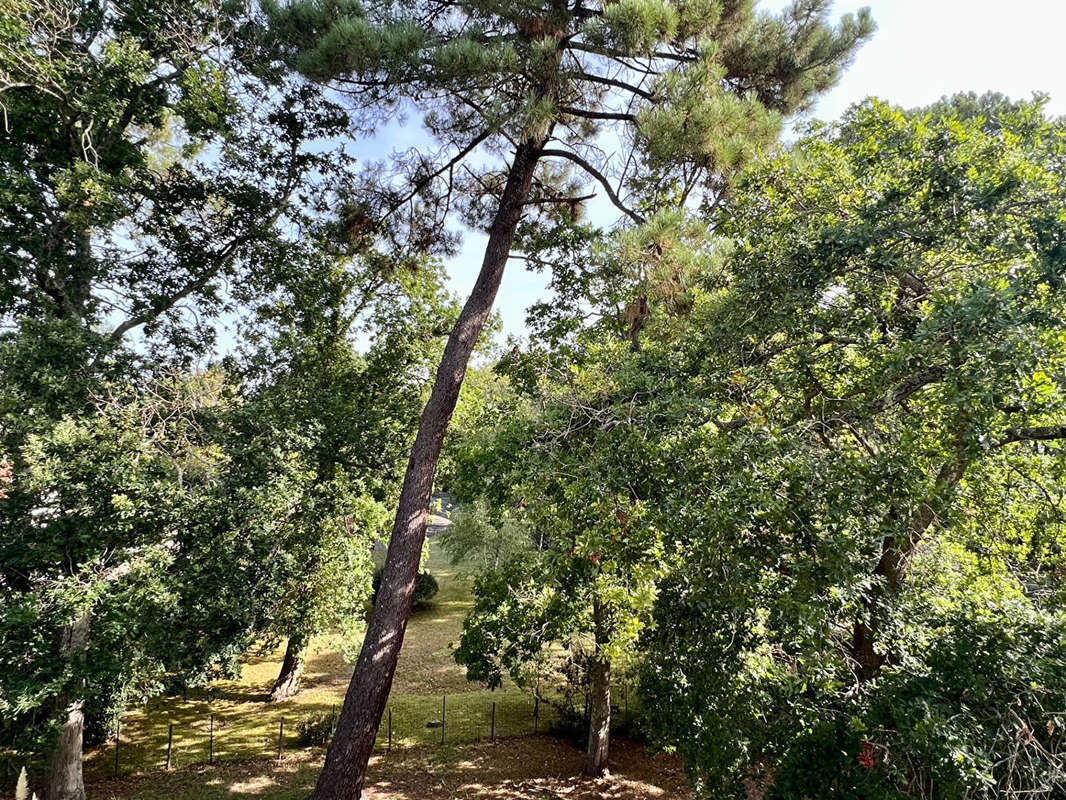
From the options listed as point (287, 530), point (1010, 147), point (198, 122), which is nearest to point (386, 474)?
point (287, 530)

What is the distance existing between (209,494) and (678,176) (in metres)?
7.86

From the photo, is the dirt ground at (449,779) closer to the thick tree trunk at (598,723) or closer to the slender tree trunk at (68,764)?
the thick tree trunk at (598,723)

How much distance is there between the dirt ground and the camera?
25.3 feet

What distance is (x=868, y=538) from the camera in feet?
11.0

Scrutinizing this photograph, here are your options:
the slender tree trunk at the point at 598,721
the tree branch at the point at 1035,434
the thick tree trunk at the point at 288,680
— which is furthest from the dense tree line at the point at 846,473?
the thick tree trunk at the point at 288,680

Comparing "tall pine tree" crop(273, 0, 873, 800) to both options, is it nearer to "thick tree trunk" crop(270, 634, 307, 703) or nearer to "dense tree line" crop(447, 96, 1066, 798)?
"dense tree line" crop(447, 96, 1066, 798)

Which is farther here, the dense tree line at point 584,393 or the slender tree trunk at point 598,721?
the slender tree trunk at point 598,721

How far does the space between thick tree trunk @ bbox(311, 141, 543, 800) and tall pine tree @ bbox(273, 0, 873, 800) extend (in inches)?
0.6

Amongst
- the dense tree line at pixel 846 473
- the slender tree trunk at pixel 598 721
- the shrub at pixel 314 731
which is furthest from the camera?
the shrub at pixel 314 731

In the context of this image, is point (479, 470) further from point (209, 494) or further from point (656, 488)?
point (209, 494)

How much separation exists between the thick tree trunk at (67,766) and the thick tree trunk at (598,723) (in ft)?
25.4

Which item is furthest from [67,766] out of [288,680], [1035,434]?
[1035,434]

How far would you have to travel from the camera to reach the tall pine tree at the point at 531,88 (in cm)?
512

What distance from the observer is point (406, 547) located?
5559 millimetres
